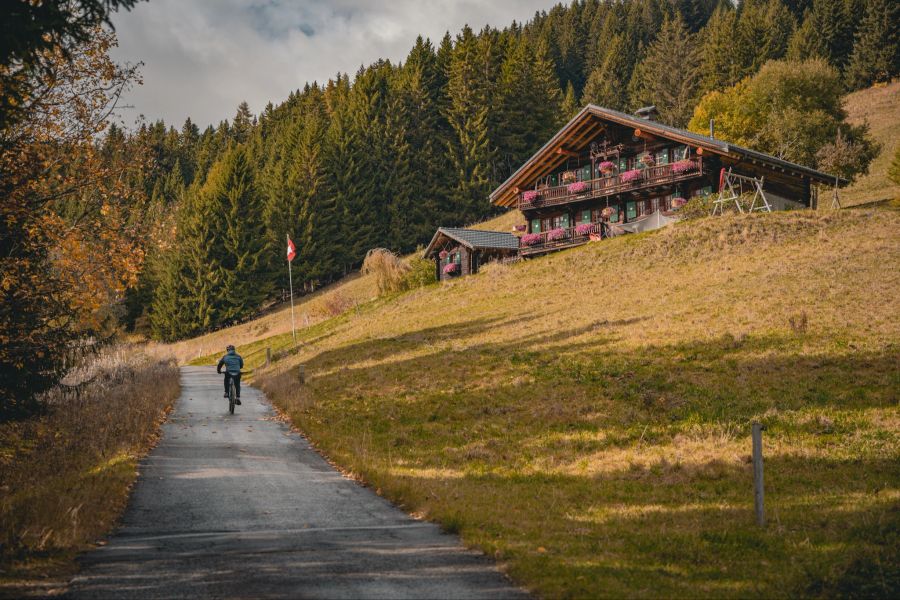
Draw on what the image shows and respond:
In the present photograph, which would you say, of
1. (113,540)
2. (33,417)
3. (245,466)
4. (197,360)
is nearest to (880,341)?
(245,466)

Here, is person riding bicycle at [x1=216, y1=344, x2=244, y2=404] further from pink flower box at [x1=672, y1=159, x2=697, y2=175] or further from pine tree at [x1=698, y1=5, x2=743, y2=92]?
pine tree at [x1=698, y1=5, x2=743, y2=92]

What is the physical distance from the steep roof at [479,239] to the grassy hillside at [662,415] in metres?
16.2

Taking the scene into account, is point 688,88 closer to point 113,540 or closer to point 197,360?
point 197,360

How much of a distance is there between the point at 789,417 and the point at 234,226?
197ft

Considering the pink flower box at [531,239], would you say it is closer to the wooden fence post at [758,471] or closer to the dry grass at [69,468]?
Answer: the dry grass at [69,468]

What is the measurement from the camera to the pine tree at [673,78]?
84.7 metres

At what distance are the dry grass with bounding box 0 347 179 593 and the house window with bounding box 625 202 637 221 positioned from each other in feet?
103

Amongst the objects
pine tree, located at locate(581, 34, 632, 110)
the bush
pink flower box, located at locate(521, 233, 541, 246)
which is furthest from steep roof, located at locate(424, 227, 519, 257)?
pine tree, located at locate(581, 34, 632, 110)

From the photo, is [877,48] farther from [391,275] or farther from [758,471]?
[758,471]

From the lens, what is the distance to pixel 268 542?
7.89 metres

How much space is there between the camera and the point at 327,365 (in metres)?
28.0

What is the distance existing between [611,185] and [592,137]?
4672 millimetres

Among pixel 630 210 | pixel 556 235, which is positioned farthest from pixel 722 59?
pixel 556 235

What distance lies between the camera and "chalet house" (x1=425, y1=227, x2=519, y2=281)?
49.1 meters
